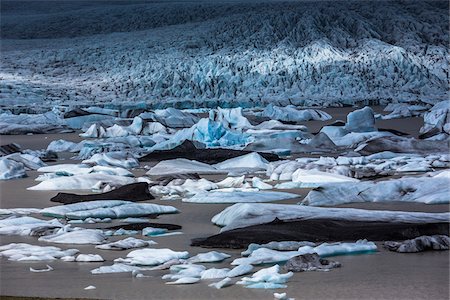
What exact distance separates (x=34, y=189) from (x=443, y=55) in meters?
20.4

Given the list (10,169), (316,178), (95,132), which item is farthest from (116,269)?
(95,132)

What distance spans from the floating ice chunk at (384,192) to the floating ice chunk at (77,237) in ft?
5.54

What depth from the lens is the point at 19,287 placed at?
4.17 meters

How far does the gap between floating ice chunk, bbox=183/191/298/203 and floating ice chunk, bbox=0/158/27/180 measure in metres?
2.43

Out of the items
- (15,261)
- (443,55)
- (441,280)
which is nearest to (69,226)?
(15,261)

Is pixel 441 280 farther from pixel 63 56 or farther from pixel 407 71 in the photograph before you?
pixel 63 56

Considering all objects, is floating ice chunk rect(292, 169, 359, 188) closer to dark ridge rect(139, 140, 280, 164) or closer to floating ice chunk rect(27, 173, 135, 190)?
floating ice chunk rect(27, 173, 135, 190)

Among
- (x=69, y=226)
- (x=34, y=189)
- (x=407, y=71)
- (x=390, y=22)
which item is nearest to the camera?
(x=69, y=226)

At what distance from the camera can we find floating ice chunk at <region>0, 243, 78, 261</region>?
4855mm

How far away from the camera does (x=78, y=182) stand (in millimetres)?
8023

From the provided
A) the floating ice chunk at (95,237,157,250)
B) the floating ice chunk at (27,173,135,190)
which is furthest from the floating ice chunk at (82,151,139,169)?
the floating ice chunk at (95,237,157,250)

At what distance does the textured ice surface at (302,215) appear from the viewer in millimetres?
5613

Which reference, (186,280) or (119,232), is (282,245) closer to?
(186,280)

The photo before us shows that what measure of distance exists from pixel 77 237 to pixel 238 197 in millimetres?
1776
